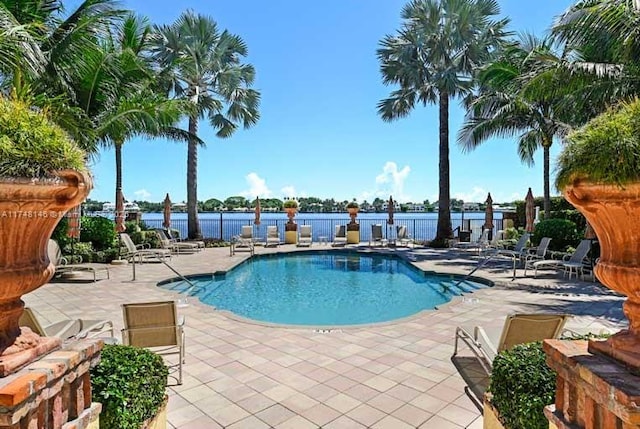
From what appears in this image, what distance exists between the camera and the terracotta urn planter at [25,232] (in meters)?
1.40

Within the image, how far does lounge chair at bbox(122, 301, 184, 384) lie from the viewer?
144 inches

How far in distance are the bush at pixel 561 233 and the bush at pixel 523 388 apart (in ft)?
31.7

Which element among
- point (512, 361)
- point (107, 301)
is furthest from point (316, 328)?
point (107, 301)

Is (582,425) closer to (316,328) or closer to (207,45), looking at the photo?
(316,328)

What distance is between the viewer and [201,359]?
4.07 meters

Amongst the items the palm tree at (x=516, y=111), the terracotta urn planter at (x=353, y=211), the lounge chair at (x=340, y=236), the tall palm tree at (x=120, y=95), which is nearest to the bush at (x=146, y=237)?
the tall palm tree at (x=120, y=95)

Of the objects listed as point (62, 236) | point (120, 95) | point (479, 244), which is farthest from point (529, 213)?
point (62, 236)

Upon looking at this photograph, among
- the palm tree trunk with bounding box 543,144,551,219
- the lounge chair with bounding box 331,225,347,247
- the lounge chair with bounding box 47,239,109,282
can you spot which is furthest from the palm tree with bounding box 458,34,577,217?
the lounge chair with bounding box 47,239,109,282

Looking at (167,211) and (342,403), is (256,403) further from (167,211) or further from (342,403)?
(167,211)

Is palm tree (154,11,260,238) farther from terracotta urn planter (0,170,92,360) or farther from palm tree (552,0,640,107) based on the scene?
terracotta urn planter (0,170,92,360)

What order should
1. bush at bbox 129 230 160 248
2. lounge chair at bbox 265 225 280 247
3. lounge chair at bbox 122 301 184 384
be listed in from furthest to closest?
lounge chair at bbox 265 225 280 247 → bush at bbox 129 230 160 248 → lounge chair at bbox 122 301 184 384

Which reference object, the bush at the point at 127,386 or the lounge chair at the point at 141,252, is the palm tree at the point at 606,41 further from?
the lounge chair at the point at 141,252

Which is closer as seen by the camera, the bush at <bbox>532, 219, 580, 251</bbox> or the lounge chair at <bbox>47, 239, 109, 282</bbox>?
the lounge chair at <bbox>47, 239, 109, 282</bbox>

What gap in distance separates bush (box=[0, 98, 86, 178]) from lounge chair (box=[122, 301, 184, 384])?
2.46 meters
